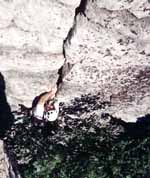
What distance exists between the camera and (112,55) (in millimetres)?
8359

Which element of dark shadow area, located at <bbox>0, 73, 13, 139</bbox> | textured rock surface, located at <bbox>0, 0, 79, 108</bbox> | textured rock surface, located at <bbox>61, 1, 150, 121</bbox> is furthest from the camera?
dark shadow area, located at <bbox>0, 73, 13, 139</bbox>

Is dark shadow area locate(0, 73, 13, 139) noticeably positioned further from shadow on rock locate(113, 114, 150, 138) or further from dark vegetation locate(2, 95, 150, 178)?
shadow on rock locate(113, 114, 150, 138)

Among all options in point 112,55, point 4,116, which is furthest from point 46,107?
point 112,55

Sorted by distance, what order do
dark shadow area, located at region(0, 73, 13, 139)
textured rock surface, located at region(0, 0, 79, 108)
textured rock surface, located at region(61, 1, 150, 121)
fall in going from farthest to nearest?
dark shadow area, located at region(0, 73, 13, 139) < textured rock surface, located at region(0, 0, 79, 108) < textured rock surface, located at region(61, 1, 150, 121)

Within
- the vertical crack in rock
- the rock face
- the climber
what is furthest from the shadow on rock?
the vertical crack in rock

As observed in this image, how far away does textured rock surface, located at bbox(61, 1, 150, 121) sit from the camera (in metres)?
7.41

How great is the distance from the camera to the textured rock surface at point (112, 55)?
7414 millimetres

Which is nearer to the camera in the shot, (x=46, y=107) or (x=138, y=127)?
(x=46, y=107)

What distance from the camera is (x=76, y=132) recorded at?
10703 mm

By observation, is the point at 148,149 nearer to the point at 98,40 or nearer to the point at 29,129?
the point at 29,129

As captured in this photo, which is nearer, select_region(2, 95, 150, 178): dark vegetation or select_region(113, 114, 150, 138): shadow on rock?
select_region(2, 95, 150, 178): dark vegetation

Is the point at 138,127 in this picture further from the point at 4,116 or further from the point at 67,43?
the point at 67,43

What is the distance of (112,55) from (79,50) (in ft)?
2.16

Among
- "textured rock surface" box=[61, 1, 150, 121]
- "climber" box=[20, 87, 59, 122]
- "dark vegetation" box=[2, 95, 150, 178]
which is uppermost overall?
"textured rock surface" box=[61, 1, 150, 121]
